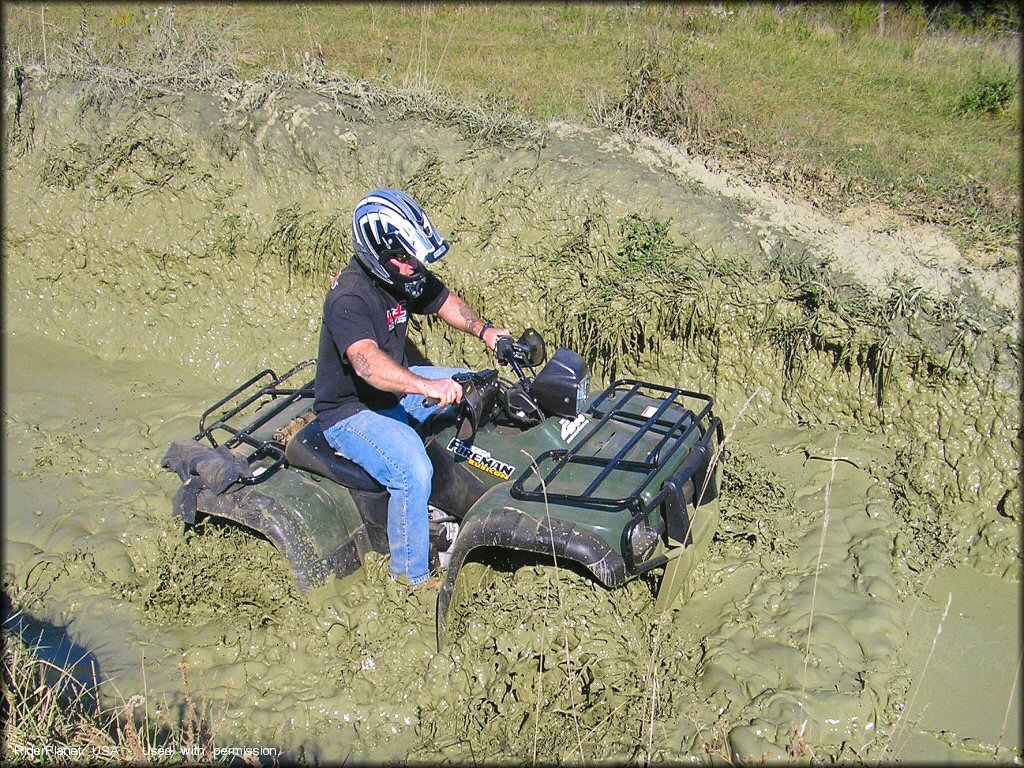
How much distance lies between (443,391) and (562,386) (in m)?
0.71

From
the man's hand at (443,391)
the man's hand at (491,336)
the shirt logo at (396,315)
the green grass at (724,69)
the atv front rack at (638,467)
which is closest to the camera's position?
the atv front rack at (638,467)

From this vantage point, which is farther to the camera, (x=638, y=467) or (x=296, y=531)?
(x=296, y=531)

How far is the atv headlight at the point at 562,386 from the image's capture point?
4.72 metres

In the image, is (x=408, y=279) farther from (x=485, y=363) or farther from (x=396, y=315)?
(x=485, y=363)

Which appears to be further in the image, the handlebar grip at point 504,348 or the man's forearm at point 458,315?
the man's forearm at point 458,315

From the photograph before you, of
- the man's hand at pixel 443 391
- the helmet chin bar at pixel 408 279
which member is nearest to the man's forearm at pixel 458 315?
the helmet chin bar at pixel 408 279

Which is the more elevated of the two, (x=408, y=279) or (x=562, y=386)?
(x=408, y=279)

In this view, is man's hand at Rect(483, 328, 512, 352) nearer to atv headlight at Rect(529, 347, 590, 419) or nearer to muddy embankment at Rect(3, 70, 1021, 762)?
atv headlight at Rect(529, 347, 590, 419)

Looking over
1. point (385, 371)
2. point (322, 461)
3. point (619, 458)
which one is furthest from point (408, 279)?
point (619, 458)

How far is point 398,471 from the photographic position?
4684 mm

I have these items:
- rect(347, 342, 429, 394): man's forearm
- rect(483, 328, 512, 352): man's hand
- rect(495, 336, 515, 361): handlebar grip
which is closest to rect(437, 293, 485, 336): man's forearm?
rect(483, 328, 512, 352): man's hand

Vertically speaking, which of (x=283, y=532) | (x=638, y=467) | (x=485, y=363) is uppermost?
(x=638, y=467)

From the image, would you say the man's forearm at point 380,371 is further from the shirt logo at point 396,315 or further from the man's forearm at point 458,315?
the man's forearm at point 458,315

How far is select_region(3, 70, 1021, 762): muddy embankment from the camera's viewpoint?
4.30m
